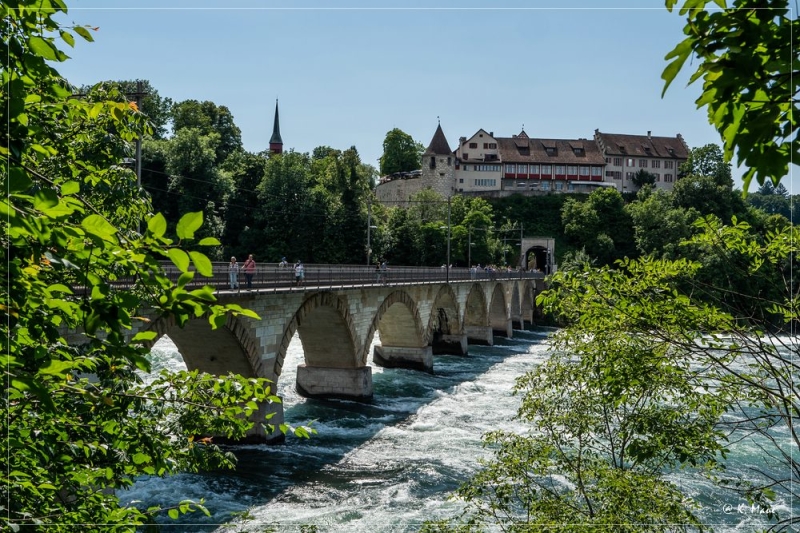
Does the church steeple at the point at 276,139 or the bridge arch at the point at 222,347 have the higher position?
the church steeple at the point at 276,139

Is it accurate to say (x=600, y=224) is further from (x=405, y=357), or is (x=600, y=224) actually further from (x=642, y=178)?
(x=405, y=357)

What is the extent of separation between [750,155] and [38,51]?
11.0ft

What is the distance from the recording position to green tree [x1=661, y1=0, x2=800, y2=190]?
2.85m

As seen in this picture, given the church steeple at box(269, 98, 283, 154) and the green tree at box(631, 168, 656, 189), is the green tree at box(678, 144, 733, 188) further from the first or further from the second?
the church steeple at box(269, 98, 283, 154)

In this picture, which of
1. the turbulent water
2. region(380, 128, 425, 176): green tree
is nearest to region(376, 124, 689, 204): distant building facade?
region(380, 128, 425, 176): green tree

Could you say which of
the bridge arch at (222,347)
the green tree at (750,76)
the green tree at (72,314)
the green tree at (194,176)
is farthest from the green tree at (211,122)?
the green tree at (750,76)

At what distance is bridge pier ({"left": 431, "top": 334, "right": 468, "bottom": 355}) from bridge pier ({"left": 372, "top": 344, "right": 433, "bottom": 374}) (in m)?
8.20

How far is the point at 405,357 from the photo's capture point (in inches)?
1673

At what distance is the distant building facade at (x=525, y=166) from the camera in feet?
364

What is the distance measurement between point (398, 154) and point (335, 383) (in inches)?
3794

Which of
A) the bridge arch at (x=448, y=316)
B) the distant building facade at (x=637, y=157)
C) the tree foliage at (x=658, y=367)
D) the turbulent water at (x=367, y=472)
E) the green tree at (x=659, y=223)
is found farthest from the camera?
the distant building facade at (x=637, y=157)

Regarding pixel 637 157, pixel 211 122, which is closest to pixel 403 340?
pixel 211 122

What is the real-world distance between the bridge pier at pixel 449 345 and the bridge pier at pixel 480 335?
7.02 meters

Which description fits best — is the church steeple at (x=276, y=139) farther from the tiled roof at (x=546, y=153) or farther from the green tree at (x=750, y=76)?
the green tree at (x=750, y=76)
